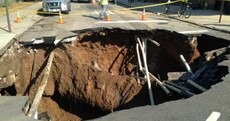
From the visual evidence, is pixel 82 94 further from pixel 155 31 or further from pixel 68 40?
pixel 155 31

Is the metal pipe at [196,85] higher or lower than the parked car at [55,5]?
lower

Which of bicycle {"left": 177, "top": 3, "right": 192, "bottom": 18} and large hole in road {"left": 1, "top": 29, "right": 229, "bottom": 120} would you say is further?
bicycle {"left": 177, "top": 3, "right": 192, "bottom": 18}

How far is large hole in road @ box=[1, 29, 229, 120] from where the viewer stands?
8.70m

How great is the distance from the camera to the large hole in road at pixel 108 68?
8695mm

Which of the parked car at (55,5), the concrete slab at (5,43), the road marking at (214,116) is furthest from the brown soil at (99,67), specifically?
the parked car at (55,5)

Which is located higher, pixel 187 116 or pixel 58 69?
pixel 187 116

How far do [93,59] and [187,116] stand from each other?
6.68m

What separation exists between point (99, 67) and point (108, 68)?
0.49 meters

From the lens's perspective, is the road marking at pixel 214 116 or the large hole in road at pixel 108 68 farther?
the large hole in road at pixel 108 68

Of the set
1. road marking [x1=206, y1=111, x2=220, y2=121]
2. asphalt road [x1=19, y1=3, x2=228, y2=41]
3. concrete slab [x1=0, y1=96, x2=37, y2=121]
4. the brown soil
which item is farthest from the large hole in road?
road marking [x1=206, y1=111, x2=220, y2=121]

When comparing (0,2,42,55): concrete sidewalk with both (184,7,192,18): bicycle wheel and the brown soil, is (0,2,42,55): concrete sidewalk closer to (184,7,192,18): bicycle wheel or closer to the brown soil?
the brown soil

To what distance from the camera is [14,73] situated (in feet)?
25.3

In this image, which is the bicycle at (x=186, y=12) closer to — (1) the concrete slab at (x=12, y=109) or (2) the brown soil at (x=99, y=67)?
(2) the brown soil at (x=99, y=67)

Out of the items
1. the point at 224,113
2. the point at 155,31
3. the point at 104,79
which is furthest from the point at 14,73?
the point at 224,113
